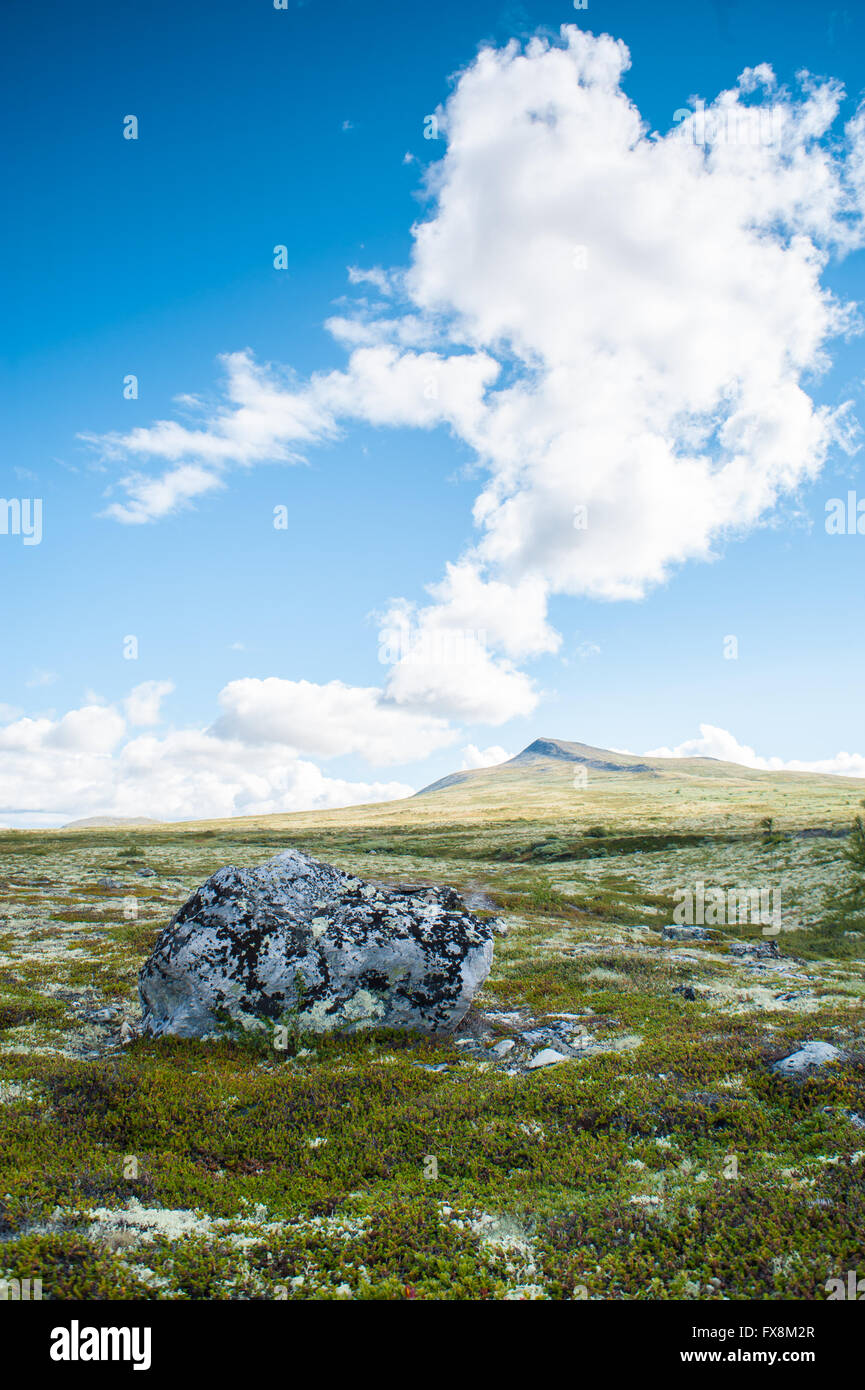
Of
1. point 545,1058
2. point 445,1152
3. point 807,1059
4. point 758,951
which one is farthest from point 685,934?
point 445,1152

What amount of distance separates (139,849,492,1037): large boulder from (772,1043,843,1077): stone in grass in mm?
7445

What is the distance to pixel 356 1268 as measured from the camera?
23.2 feet

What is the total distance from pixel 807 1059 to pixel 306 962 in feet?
37.0

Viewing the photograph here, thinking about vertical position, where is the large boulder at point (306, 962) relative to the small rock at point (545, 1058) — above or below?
above

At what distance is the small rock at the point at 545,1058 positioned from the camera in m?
13.3

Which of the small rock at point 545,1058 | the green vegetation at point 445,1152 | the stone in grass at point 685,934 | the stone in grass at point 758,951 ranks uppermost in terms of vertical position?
the green vegetation at point 445,1152

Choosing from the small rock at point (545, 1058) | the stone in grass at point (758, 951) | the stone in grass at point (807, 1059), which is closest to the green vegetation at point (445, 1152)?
the stone in grass at point (807, 1059)

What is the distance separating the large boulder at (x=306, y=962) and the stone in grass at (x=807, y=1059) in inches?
293

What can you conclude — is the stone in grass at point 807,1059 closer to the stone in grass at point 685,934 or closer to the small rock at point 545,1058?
the small rock at point 545,1058

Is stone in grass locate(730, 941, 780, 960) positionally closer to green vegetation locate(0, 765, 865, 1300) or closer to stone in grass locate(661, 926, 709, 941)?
stone in grass locate(661, 926, 709, 941)

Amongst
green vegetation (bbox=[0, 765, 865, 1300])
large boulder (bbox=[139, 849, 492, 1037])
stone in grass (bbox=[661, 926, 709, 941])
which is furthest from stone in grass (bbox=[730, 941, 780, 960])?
large boulder (bbox=[139, 849, 492, 1037])

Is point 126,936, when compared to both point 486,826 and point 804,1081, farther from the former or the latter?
point 486,826

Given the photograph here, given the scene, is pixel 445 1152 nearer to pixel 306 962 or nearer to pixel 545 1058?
pixel 545 1058
